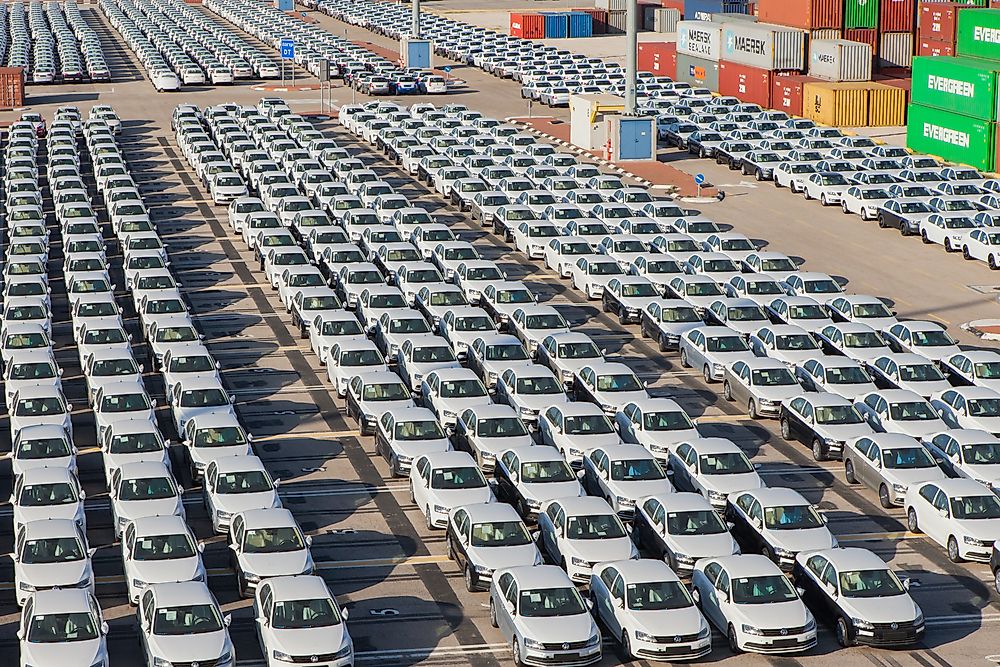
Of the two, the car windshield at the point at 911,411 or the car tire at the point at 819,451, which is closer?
the car tire at the point at 819,451

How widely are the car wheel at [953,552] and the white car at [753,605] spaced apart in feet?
16.8

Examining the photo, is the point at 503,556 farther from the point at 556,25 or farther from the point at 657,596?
the point at 556,25

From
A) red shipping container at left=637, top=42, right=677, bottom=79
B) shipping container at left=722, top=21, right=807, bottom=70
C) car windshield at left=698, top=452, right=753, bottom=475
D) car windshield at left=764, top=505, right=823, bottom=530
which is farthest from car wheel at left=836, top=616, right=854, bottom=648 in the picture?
red shipping container at left=637, top=42, right=677, bottom=79

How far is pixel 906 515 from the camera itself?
35312 millimetres

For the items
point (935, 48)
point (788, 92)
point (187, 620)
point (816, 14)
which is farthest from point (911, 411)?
point (816, 14)

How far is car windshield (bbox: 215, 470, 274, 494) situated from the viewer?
3422cm

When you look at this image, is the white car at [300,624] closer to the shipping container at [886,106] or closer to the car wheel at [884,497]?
the car wheel at [884,497]

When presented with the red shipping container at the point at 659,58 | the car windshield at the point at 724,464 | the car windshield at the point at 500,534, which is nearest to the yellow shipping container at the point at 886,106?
the red shipping container at the point at 659,58

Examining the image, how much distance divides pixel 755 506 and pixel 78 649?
13.0m

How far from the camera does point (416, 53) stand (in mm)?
119438

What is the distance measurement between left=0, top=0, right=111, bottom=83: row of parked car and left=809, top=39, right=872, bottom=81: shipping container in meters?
49.1

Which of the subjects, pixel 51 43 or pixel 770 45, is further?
pixel 51 43

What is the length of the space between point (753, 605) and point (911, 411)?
12.3 metres

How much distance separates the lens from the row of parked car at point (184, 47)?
114 m
